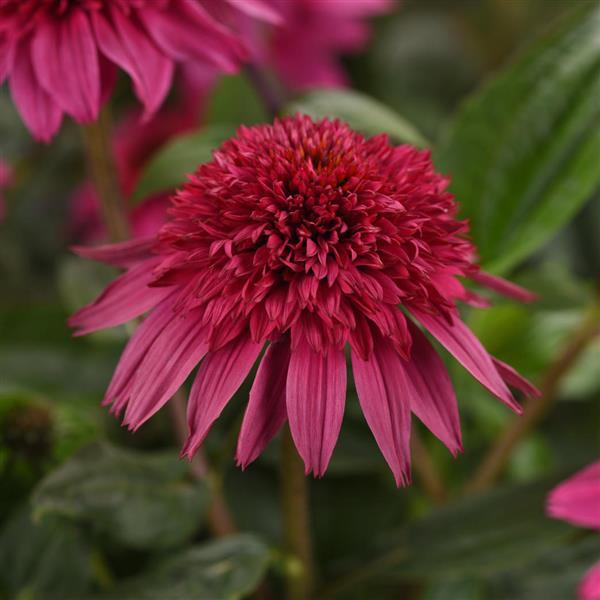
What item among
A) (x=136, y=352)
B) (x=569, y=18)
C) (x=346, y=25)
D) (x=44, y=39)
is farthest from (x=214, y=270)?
(x=346, y=25)

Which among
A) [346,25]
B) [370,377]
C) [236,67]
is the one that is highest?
A: [346,25]

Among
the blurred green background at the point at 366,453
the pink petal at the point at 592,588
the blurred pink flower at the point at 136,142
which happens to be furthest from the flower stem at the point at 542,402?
the blurred pink flower at the point at 136,142

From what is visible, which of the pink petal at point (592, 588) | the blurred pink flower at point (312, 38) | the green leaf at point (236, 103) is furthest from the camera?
the blurred pink flower at point (312, 38)

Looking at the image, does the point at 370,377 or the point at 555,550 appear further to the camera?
the point at 555,550

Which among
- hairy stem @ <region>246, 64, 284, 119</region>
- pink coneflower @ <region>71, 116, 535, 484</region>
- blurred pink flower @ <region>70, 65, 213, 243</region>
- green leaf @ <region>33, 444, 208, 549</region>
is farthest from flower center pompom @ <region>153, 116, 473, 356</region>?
blurred pink flower @ <region>70, 65, 213, 243</region>

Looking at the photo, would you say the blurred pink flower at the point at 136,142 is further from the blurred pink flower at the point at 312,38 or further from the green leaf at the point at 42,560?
the green leaf at the point at 42,560

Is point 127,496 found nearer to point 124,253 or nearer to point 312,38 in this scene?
point 124,253

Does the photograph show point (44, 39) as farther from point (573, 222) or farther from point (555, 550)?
point (573, 222)

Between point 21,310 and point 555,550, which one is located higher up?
point 21,310
